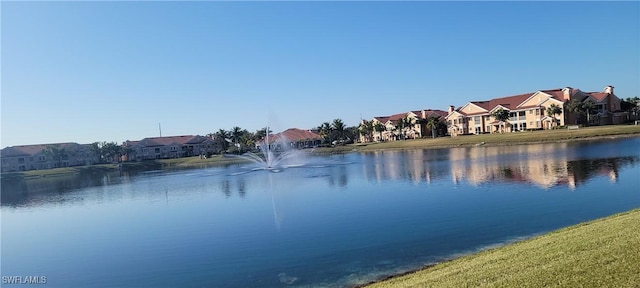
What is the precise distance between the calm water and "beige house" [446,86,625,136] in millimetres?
50455

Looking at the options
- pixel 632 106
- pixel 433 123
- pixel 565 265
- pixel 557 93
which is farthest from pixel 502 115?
pixel 565 265

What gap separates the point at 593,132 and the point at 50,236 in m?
69.5

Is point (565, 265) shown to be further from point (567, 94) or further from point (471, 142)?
point (567, 94)

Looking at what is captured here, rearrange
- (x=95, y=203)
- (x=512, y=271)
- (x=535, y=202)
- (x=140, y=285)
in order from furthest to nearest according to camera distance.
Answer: (x=95, y=203), (x=535, y=202), (x=140, y=285), (x=512, y=271)

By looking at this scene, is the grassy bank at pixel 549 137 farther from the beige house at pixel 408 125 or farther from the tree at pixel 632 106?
the beige house at pixel 408 125

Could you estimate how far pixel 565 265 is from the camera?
8641 mm

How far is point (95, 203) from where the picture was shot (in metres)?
40.5

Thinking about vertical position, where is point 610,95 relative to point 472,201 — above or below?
above

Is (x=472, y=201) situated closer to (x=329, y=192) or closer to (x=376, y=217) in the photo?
(x=376, y=217)

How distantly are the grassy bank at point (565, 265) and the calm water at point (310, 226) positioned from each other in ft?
13.5

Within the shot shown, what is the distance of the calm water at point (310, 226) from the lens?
631 inches

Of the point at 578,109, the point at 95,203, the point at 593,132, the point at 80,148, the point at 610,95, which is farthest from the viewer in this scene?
the point at 80,148

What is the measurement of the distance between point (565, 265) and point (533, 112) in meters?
90.7

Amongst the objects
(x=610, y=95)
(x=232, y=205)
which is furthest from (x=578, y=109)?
(x=232, y=205)
